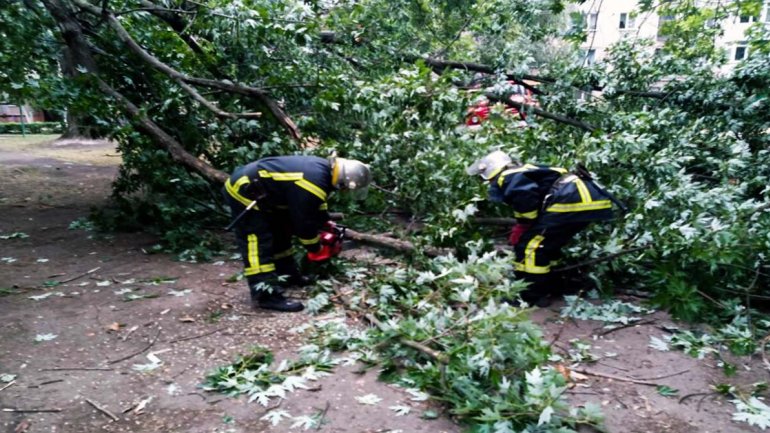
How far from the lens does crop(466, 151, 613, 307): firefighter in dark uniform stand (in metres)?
4.04

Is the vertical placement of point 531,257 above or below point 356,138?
below

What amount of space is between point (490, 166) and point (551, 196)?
0.57 meters

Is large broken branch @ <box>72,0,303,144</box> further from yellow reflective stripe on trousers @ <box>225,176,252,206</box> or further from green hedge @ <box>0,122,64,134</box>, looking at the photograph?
green hedge @ <box>0,122,64,134</box>

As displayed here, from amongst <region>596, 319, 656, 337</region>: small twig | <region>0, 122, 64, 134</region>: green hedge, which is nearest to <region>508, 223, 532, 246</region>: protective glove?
<region>596, 319, 656, 337</region>: small twig

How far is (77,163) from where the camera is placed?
11031 millimetres

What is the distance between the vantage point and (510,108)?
6594 mm

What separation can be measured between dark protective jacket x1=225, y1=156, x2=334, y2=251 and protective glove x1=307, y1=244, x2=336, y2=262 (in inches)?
3.7

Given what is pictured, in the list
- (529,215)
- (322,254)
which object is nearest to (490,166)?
(529,215)

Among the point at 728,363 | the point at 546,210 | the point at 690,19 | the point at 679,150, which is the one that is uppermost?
the point at 690,19

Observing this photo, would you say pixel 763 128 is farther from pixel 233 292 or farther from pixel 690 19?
pixel 233 292

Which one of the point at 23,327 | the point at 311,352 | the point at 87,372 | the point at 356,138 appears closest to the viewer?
the point at 87,372

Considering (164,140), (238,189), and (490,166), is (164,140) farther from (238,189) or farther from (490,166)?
(490,166)

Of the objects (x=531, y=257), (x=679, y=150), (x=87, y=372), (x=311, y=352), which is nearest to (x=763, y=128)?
(x=679, y=150)

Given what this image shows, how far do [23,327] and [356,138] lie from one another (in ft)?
11.0
